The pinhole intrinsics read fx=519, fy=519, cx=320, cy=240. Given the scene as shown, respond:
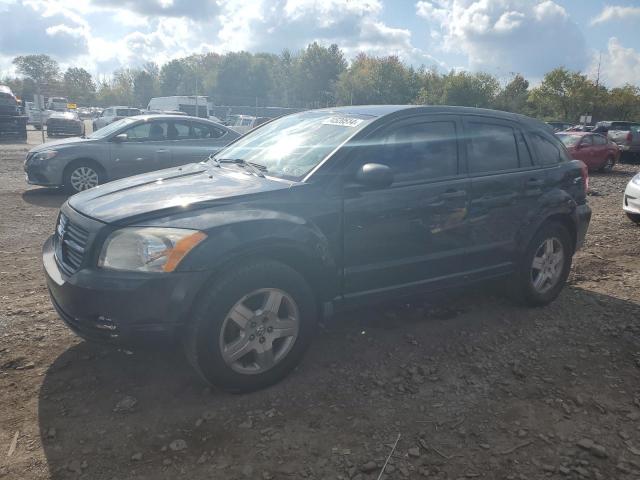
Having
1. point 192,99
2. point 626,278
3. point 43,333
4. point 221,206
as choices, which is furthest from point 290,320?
point 192,99

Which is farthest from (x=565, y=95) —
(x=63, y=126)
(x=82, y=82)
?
(x=82, y=82)

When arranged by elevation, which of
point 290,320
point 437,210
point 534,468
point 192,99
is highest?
point 192,99

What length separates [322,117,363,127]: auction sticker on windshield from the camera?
12.3ft

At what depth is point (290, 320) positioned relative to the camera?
10.5 ft

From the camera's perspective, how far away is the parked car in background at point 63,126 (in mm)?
27203

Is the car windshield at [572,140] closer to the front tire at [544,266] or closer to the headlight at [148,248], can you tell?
the front tire at [544,266]

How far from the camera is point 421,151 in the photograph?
384 centimetres

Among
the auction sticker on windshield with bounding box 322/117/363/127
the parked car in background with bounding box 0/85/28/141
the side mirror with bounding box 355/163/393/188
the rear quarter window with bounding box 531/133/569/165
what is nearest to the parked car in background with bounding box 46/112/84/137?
the parked car in background with bounding box 0/85/28/141

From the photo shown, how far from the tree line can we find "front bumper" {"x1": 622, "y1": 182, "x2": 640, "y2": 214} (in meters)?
35.7

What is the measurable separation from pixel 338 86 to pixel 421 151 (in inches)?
2287

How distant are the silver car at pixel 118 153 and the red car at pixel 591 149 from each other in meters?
13.2

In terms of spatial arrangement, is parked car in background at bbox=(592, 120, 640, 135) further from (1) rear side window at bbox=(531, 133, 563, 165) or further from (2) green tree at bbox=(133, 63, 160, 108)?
(2) green tree at bbox=(133, 63, 160, 108)

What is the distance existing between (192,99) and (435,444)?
35278mm

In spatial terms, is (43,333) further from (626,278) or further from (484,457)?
(626,278)
